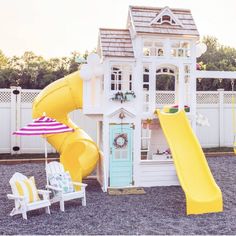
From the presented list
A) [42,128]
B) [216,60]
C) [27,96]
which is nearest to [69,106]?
[42,128]

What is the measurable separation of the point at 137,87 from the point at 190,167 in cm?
253

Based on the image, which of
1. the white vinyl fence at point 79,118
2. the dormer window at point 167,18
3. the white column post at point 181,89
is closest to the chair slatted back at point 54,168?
the white column post at point 181,89

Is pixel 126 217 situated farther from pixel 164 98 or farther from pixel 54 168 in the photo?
pixel 164 98

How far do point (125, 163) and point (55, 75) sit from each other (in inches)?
1246

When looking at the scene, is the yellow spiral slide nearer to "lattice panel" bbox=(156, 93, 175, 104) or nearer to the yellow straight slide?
the yellow straight slide

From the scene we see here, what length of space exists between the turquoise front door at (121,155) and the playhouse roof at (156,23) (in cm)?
255

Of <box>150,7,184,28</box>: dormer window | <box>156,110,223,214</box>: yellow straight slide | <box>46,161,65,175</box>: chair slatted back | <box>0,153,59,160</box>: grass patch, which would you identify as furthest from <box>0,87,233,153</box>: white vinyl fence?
<box>46,161,65,175</box>: chair slatted back

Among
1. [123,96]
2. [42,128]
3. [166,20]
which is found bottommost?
[42,128]

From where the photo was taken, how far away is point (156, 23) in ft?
33.6

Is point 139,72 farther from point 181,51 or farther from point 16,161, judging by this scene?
point 16,161

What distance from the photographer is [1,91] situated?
610 inches

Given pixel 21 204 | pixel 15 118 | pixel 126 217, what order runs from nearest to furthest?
pixel 21 204 → pixel 126 217 → pixel 15 118

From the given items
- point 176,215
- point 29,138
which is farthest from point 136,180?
point 29,138

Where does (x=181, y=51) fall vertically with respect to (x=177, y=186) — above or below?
above
